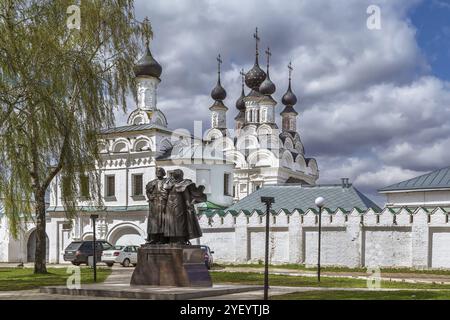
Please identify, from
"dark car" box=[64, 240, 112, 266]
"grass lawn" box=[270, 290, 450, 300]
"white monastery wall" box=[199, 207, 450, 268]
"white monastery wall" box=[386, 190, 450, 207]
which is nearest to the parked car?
"dark car" box=[64, 240, 112, 266]

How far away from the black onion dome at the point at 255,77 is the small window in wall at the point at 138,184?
22866 mm

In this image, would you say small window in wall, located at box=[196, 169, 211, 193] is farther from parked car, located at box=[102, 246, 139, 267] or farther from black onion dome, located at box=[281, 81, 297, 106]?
black onion dome, located at box=[281, 81, 297, 106]

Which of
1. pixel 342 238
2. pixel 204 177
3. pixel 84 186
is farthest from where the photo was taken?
pixel 204 177

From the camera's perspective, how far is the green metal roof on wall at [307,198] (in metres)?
32.3

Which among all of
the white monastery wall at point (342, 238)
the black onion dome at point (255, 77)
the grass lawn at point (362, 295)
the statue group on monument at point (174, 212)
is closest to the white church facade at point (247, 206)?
the white monastery wall at point (342, 238)

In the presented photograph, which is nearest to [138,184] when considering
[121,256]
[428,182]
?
[121,256]

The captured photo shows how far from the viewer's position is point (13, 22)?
17.5m

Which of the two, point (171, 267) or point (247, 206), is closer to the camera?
point (171, 267)

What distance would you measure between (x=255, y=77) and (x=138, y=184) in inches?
931

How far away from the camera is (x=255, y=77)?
192 ft

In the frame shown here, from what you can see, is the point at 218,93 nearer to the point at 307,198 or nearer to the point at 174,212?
the point at 307,198

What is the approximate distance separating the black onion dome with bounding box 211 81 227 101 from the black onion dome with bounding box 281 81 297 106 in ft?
18.1

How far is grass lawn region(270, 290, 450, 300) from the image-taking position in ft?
43.8
